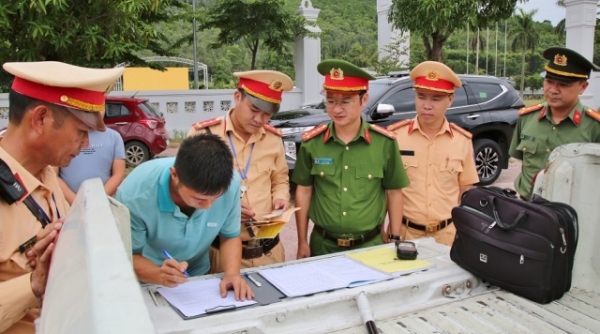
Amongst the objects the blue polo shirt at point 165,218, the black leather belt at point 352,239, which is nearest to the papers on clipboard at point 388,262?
the black leather belt at point 352,239

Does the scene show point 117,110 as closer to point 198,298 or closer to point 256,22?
point 256,22

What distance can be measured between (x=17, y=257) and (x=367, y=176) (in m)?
1.60

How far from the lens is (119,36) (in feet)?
20.6

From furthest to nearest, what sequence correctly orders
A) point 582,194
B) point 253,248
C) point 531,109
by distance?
point 531,109 → point 253,248 → point 582,194

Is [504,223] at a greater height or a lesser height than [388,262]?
greater

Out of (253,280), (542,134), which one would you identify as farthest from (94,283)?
(542,134)

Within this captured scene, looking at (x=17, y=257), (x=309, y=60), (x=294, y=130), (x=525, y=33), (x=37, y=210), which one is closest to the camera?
(x=17, y=257)

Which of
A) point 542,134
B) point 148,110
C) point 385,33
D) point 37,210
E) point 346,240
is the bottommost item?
point 346,240

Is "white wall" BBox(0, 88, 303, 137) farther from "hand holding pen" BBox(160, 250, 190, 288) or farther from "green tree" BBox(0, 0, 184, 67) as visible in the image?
"hand holding pen" BBox(160, 250, 190, 288)

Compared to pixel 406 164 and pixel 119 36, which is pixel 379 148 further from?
pixel 119 36

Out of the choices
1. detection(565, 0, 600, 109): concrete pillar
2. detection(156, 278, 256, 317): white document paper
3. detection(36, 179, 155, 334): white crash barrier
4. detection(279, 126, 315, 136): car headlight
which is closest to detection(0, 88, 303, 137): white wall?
detection(279, 126, 315, 136): car headlight

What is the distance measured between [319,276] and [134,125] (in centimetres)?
817

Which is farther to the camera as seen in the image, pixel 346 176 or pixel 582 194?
pixel 346 176

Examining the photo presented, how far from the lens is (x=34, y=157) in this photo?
1.51 metres
